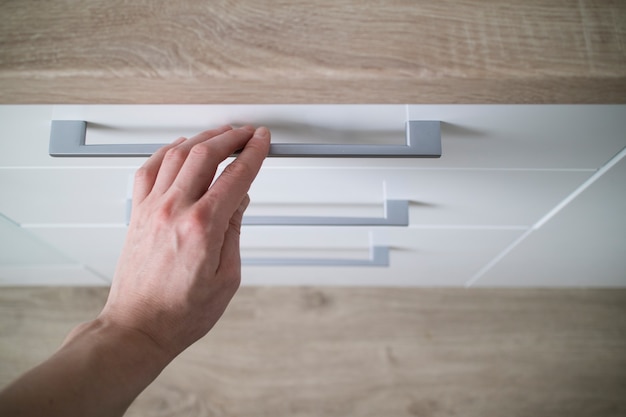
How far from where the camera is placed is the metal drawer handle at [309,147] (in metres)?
0.35

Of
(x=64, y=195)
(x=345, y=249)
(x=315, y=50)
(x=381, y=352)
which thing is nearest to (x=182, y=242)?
(x=315, y=50)

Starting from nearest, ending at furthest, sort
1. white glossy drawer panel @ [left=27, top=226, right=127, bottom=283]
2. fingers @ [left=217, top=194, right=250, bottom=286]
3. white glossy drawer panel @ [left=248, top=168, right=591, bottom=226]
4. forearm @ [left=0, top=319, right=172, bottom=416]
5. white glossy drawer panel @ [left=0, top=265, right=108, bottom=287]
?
forearm @ [left=0, top=319, right=172, bottom=416]
fingers @ [left=217, top=194, right=250, bottom=286]
white glossy drawer panel @ [left=248, top=168, right=591, bottom=226]
white glossy drawer panel @ [left=27, top=226, right=127, bottom=283]
white glossy drawer panel @ [left=0, top=265, right=108, bottom=287]

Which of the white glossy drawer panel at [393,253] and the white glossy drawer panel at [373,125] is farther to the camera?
the white glossy drawer panel at [393,253]

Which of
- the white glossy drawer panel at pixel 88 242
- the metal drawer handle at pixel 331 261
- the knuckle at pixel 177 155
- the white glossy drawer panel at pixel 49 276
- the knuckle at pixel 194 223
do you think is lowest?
the white glossy drawer panel at pixel 49 276

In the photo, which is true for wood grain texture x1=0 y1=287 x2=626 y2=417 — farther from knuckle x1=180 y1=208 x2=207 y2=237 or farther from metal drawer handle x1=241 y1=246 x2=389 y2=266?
knuckle x1=180 y1=208 x2=207 y2=237

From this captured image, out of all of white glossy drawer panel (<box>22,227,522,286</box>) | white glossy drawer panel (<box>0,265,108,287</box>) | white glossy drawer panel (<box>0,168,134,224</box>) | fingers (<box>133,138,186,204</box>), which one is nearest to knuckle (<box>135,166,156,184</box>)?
fingers (<box>133,138,186,204</box>)

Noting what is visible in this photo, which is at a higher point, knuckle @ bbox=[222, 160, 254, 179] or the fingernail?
the fingernail

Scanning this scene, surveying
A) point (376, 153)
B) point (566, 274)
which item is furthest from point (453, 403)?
point (376, 153)

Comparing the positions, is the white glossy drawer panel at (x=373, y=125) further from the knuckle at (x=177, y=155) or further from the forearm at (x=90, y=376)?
the forearm at (x=90, y=376)

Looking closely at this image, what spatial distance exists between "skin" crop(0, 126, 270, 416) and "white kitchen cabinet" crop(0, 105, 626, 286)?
1.7 inches

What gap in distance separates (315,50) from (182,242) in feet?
0.47

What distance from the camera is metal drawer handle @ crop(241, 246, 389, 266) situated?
615 mm

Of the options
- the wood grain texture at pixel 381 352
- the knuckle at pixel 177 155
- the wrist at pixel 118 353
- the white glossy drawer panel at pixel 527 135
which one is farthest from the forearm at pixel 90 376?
the wood grain texture at pixel 381 352

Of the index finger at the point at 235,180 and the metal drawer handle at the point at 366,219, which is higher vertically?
the index finger at the point at 235,180
